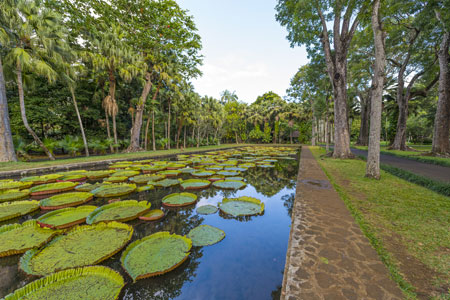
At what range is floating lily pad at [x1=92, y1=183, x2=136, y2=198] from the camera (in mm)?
3999

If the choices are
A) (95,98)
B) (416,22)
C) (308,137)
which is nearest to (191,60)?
(95,98)

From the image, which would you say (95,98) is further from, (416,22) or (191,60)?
(416,22)

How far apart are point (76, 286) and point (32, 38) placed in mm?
11779

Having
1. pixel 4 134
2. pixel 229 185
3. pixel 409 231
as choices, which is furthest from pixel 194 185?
pixel 4 134

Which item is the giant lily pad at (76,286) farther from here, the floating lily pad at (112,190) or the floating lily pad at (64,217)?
the floating lily pad at (112,190)

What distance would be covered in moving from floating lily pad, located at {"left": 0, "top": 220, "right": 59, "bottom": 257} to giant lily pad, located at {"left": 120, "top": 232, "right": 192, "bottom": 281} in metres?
1.28

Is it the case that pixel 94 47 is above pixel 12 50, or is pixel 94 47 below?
above

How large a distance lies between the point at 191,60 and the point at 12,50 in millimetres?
11302

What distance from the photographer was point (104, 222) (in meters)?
2.60

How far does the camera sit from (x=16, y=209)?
3.05 metres

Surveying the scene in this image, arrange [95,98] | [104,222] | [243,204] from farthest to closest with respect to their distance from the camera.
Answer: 1. [95,98]
2. [243,204]
3. [104,222]

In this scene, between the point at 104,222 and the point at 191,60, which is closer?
the point at 104,222

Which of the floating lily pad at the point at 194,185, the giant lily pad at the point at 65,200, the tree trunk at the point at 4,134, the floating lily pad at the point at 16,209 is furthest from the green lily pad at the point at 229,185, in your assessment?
the tree trunk at the point at 4,134

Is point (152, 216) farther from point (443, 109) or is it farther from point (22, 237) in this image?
point (443, 109)
